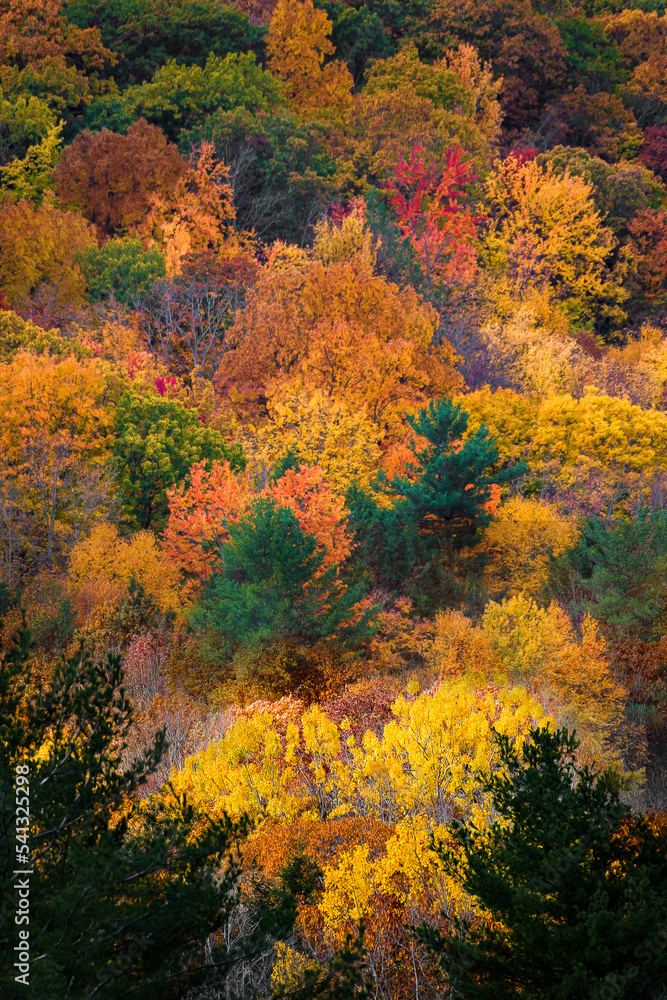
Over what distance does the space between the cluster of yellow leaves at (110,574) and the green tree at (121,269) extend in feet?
53.9

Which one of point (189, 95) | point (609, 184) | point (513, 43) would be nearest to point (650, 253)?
point (609, 184)

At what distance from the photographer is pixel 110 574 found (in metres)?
24.2

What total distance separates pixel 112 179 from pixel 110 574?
24.6 meters

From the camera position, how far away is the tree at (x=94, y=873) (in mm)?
6309

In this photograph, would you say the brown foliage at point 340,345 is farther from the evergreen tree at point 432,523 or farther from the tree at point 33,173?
the tree at point 33,173

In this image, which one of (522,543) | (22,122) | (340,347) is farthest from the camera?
(22,122)

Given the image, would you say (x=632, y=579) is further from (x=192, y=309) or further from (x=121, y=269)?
(x=121, y=269)

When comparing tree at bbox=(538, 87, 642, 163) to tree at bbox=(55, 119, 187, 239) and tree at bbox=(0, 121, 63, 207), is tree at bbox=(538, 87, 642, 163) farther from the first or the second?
tree at bbox=(0, 121, 63, 207)

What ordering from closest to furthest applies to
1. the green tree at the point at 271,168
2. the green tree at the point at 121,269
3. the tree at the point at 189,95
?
the green tree at the point at 121,269 → the green tree at the point at 271,168 → the tree at the point at 189,95

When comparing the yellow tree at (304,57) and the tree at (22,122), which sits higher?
the yellow tree at (304,57)

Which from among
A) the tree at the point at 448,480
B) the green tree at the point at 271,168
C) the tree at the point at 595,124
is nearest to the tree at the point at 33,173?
the green tree at the point at 271,168

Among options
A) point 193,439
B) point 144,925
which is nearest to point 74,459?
point 193,439

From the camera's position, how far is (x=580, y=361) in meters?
39.4

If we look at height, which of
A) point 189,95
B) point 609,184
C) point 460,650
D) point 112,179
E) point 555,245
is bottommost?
point 460,650
